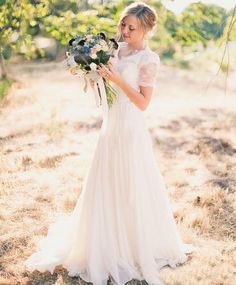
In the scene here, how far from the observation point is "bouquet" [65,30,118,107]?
11.3ft

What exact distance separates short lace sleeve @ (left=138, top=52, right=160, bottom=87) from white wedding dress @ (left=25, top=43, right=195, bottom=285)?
0.11 m

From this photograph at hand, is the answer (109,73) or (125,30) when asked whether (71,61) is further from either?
(125,30)

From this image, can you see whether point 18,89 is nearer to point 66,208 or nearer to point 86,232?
point 66,208

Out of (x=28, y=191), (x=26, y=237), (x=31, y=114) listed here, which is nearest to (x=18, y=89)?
(x=31, y=114)

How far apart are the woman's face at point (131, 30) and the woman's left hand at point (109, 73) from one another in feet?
1.05

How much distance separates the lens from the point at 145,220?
4.00 m

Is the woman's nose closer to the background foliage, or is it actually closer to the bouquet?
the bouquet

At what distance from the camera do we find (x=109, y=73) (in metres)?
3.47

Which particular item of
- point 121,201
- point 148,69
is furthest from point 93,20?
point 121,201

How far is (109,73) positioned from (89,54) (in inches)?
7.7

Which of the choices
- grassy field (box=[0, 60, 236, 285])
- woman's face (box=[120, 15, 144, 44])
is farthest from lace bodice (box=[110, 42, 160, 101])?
grassy field (box=[0, 60, 236, 285])

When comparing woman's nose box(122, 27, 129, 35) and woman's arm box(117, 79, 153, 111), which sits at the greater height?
woman's nose box(122, 27, 129, 35)

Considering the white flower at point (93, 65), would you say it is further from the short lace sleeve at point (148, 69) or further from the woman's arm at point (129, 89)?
the short lace sleeve at point (148, 69)

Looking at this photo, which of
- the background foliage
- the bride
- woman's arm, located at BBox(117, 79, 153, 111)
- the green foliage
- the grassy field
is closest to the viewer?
woman's arm, located at BBox(117, 79, 153, 111)
